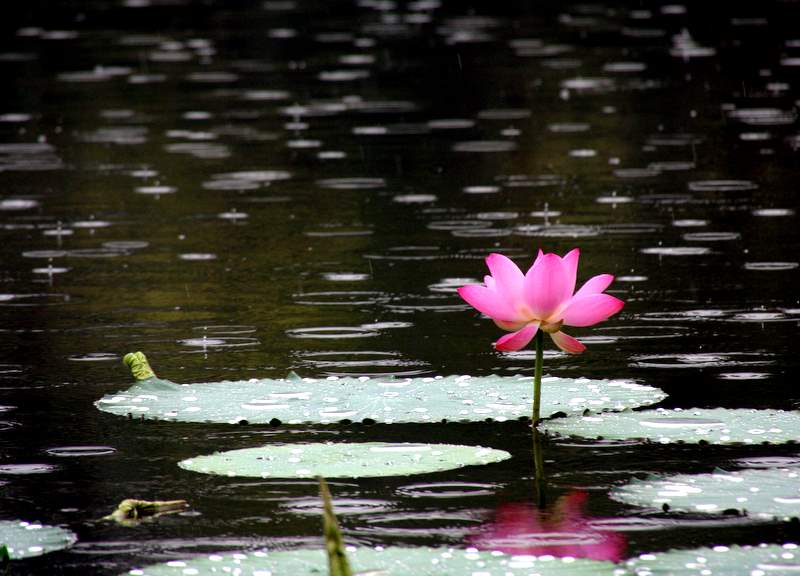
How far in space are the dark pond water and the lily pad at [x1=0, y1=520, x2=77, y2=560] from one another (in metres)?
0.05

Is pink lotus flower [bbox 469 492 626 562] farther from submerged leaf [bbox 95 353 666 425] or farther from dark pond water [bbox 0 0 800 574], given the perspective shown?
submerged leaf [bbox 95 353 666 425]

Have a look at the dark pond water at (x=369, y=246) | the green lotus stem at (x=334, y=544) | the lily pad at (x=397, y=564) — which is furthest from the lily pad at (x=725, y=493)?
the green lotus stem at (x=334, y=544)

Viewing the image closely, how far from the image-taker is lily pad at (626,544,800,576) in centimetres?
359

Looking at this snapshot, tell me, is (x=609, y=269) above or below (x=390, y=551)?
above

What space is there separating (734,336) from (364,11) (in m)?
22.6

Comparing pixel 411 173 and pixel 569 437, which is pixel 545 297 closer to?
pixel 569 437

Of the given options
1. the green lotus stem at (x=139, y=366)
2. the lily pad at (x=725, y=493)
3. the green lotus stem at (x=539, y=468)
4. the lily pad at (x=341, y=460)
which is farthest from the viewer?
the green lotus stem at (x=139, y=366)

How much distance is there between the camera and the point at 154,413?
213 inches

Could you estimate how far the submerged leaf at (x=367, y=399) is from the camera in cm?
523

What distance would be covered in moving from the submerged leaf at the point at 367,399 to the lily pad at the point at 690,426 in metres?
0.10

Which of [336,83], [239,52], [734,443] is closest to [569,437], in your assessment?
[734,443]

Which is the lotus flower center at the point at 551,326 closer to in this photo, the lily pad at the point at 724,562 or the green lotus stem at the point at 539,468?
the green lotus stem at the point at 539,468

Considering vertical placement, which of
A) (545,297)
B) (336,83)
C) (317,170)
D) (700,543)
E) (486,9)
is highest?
(486,9)

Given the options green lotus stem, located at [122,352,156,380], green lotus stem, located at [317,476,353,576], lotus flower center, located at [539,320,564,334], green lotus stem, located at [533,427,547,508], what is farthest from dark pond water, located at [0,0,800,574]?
green lotus stem, located at [317,476,353,576]
